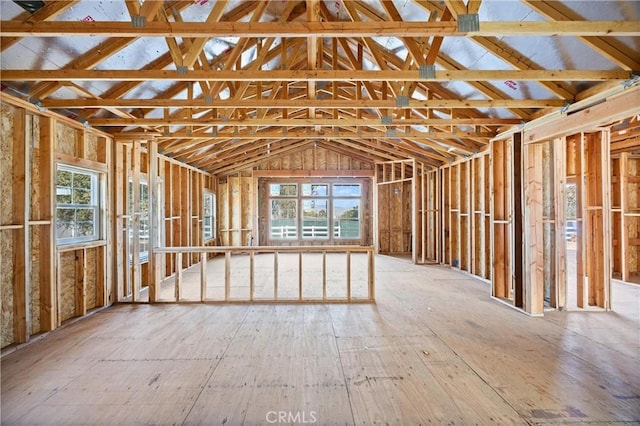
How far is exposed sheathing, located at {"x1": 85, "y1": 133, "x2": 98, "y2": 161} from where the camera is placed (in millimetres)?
4789

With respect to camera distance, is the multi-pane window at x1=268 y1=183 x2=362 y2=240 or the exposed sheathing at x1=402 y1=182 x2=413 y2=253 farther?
the multi-pane window at x1=268 y1=183 x2=362 y2=240

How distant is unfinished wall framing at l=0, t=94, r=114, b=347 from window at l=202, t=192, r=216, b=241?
5228 mm

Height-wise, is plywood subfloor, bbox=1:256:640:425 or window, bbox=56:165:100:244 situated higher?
window, bbox=56:165:100:244

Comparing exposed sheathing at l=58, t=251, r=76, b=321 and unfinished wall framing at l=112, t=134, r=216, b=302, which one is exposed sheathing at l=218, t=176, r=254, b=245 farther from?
exposed sheathing at l=58, t=251, r=76, b=321

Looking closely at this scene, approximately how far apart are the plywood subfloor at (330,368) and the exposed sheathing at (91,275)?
416 millimetres

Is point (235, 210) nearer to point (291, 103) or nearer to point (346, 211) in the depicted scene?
point (346, 211)

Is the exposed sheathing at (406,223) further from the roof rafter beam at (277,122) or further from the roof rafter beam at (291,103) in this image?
the roof rafter beam at (291,103)

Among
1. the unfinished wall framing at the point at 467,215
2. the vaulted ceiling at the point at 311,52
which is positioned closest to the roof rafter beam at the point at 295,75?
the vaulted ceiling at the point at 311,52

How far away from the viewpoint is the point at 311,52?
3.58 m


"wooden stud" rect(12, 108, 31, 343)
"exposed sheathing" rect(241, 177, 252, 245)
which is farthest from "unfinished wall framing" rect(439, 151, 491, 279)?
Result: "wooden stud" rect(12, 108, 31, 343)

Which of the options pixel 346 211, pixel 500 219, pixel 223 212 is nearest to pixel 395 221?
pixel 346 211

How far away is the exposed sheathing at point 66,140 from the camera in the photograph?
4.26 m
